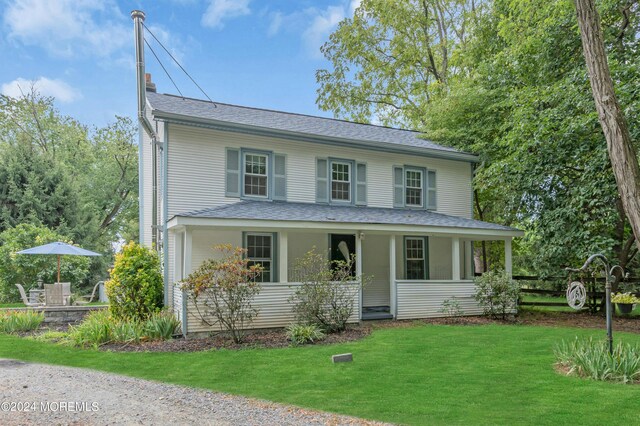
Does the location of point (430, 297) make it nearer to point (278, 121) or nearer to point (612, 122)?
point (278, 121)

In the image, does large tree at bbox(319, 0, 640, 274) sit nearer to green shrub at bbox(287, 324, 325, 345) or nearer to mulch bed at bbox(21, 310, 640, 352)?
mulch bed at bbox(21, 310, 640, 352)

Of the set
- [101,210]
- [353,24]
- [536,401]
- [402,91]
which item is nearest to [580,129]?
[536,401]

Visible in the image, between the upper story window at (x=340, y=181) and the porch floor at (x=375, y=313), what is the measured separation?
3621 millimetres

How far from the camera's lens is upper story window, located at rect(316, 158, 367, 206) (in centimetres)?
1498

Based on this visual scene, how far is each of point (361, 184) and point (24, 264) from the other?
43.4 feet

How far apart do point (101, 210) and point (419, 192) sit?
73.4 feet

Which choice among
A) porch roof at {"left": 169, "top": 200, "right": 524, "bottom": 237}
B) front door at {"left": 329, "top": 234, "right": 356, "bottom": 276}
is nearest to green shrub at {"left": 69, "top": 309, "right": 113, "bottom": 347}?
porch roof at {"left": 169, "top": 200, "right": 524, "bottom": 237}

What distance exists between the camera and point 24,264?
17766 millimetres

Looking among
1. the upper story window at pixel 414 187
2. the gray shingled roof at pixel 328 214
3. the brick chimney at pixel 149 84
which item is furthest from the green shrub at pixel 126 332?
the brick chimney at pixel 149 84

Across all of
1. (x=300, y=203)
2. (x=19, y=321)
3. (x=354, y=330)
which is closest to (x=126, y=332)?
(x=19, y=321)

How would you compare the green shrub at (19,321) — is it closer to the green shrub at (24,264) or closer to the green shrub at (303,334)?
the green shrub at (24,264)

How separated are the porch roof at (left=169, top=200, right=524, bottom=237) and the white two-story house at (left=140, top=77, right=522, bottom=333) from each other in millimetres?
36

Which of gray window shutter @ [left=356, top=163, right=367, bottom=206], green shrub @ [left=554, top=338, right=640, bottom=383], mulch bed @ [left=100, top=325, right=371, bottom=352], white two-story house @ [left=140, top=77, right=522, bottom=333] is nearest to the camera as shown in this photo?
green shrub @ [left=554, top=338, right=640, bottom=383]

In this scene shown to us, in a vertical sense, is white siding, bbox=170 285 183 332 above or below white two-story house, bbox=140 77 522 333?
below
